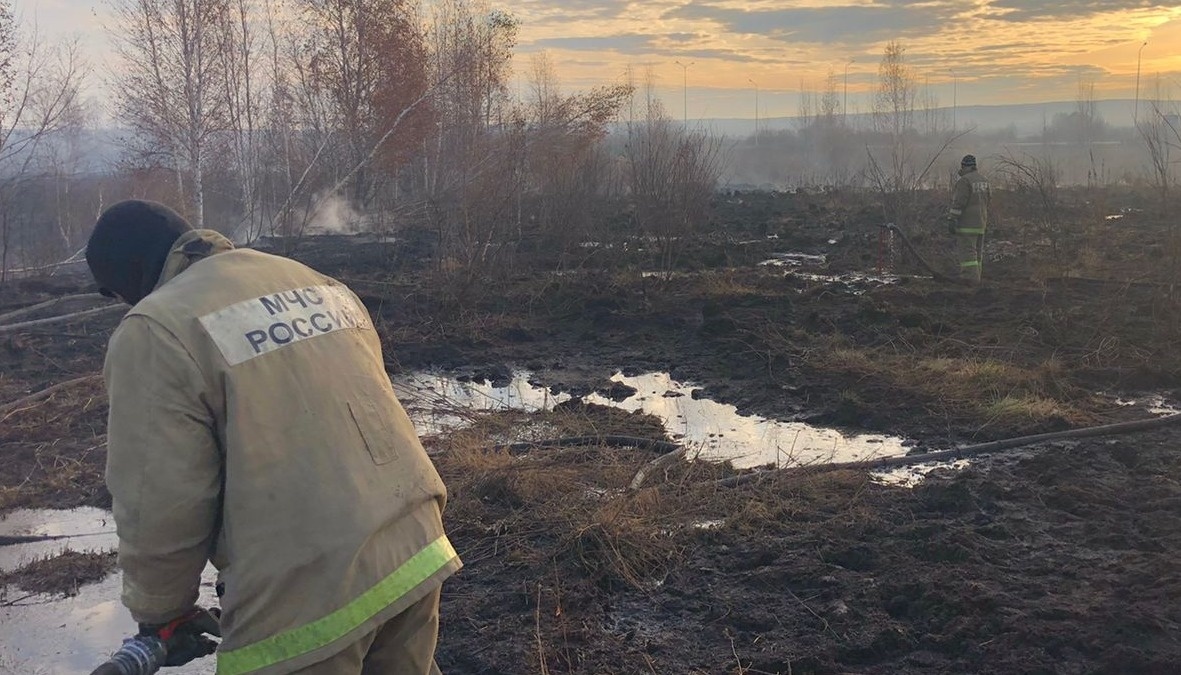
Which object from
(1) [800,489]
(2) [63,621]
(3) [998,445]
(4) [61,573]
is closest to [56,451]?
(4) [61,573]

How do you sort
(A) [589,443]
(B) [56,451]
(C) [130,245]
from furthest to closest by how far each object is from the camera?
(B) [56,451] → (A) [589,443] → (C) [130,245]

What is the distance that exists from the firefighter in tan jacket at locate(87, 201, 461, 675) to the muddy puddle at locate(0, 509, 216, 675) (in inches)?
86.9

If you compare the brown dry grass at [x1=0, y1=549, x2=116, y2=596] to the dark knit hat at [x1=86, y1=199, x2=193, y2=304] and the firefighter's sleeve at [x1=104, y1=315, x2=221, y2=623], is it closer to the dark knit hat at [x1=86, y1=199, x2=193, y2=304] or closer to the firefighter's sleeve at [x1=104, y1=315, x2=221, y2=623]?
the dark knit hat at [x1=86, y1=199, x2=193, y2=304]

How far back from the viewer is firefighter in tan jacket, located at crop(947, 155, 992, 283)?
41.2 feet

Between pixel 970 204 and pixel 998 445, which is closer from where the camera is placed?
pixel 998 445

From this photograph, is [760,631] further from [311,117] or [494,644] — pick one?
[311,117]

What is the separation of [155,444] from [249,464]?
0.19 metres

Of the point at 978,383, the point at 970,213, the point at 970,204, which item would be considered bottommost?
the point at 978,383

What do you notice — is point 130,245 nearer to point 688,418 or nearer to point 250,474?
point 250,474

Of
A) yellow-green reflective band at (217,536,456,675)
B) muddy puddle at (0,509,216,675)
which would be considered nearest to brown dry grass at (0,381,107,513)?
muddy puddle at (0,509,216,675)

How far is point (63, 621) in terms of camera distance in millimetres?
4402

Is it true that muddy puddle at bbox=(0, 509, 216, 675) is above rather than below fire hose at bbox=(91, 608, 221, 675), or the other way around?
below

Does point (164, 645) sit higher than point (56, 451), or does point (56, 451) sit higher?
point (164, 645)

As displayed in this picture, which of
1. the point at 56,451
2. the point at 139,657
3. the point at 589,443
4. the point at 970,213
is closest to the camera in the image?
the point at 139,657
